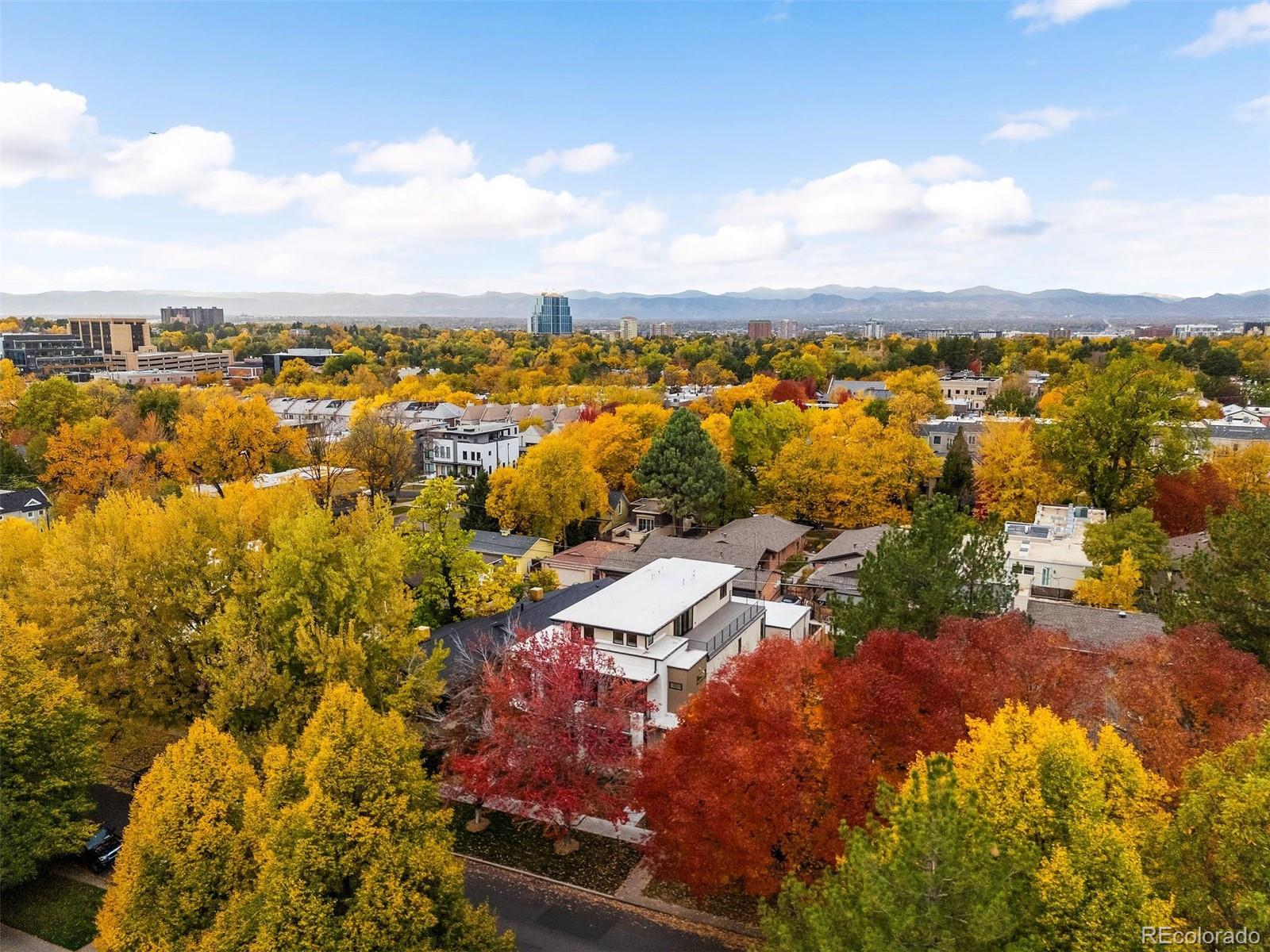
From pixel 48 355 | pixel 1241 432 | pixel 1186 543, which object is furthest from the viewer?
pixel 48 355

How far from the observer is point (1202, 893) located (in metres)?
10.0

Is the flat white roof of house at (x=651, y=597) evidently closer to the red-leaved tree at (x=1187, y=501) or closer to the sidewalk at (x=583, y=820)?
the sidewalk at (x=583, y=820)

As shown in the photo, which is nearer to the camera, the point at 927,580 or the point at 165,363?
the point at 927,580

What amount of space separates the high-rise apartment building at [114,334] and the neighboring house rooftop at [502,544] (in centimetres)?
12893

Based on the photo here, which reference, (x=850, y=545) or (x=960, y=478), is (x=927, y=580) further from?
(x=960, y=478)

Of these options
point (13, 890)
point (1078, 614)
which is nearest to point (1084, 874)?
point (1078, 614)

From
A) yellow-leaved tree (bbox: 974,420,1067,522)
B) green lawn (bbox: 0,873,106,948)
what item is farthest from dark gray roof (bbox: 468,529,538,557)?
yellow-leaved tree (bbox: 974,420,1067,522)

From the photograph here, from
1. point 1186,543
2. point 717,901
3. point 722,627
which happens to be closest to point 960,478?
point 1186,543

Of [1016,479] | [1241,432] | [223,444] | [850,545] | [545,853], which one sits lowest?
[545,853]

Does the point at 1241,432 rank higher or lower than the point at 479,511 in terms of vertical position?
higher

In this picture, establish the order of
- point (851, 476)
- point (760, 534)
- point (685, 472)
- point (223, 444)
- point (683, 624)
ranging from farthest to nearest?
point (223, 444), point (851, 476), point (685, 472), point (760, 534), point (683, 624)

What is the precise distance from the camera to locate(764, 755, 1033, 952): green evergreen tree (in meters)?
9.24

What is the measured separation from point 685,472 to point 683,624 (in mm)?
20980

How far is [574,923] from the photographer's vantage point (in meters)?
16.5
